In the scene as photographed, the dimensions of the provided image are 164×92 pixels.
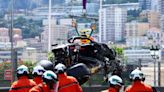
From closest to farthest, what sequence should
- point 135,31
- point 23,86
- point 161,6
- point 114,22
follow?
point 23,86
point 135,31
point 161,6
point 114,22

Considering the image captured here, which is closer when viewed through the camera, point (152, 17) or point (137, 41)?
point (137, 41)

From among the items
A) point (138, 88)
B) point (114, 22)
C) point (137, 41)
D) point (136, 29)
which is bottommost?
point (137, 41)

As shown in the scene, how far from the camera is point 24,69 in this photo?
34.4 ft

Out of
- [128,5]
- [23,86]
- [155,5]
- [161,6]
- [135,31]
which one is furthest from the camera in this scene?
[128,5]

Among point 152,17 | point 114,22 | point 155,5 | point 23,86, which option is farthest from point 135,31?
point 23,86

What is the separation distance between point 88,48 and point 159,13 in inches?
4159

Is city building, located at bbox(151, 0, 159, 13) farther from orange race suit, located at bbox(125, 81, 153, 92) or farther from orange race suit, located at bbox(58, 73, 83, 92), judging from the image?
orange race suit, located at bbox(125, 81, 153, 92)

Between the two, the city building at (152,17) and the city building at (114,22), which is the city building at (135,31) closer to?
the city building at (114,22)

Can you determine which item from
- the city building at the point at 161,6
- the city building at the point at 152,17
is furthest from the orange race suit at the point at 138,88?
the city building at the point at 161,6

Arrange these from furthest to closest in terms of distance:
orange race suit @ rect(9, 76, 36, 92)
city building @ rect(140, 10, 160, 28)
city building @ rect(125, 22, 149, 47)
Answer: city building @ rect(140, 10, 160, 28) < city building @ rect(125, 22, 149, 47) < orange race suit @ rect(9, 76, 36, 92)

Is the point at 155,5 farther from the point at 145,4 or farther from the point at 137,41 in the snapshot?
the point at 137,41

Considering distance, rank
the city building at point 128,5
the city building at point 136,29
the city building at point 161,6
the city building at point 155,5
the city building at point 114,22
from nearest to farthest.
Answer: the city building at point 114,22, the city building at point 136,29, the city building at point 161,6, the city building at point 155,5, the city building at point 128,5

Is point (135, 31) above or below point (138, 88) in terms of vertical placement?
below

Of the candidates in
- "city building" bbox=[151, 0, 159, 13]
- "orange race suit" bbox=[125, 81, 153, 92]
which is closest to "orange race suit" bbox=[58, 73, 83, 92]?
"orange race suit" bbox=[125, 81, 153, 92]
